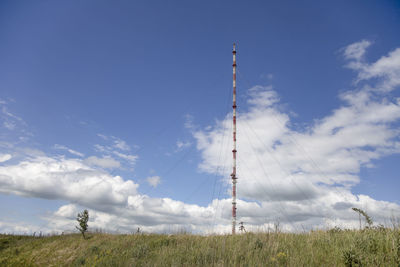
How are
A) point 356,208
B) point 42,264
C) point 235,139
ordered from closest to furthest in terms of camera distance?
point 356,208
point 42,264
point 235,139

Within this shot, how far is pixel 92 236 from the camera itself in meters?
24.2

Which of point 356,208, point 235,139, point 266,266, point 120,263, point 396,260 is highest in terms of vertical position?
point 235,139

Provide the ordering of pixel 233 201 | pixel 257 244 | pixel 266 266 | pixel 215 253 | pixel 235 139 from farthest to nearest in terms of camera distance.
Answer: pixel 235 139, pixel 233 201, pixel 257 244, pixel 215 253, pixel 266 266

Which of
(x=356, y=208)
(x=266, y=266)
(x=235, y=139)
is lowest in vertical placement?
(x=266, y=266)

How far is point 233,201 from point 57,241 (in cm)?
1845

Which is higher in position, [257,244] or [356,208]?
[356,208]

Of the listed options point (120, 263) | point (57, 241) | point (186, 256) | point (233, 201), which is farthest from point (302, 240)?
point (57, 241)

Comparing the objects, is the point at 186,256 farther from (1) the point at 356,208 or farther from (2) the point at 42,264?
(2) the point at 42,264

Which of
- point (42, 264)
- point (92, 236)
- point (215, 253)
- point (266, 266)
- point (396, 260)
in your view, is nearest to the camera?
point (396, 260)

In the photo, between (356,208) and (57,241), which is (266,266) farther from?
(57,241)

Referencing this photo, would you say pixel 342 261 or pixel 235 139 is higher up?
pixel 235 139

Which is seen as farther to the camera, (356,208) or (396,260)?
(356,208)

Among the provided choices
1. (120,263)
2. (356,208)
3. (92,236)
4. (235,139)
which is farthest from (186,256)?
(235,139)

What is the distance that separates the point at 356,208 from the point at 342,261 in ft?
17.2
